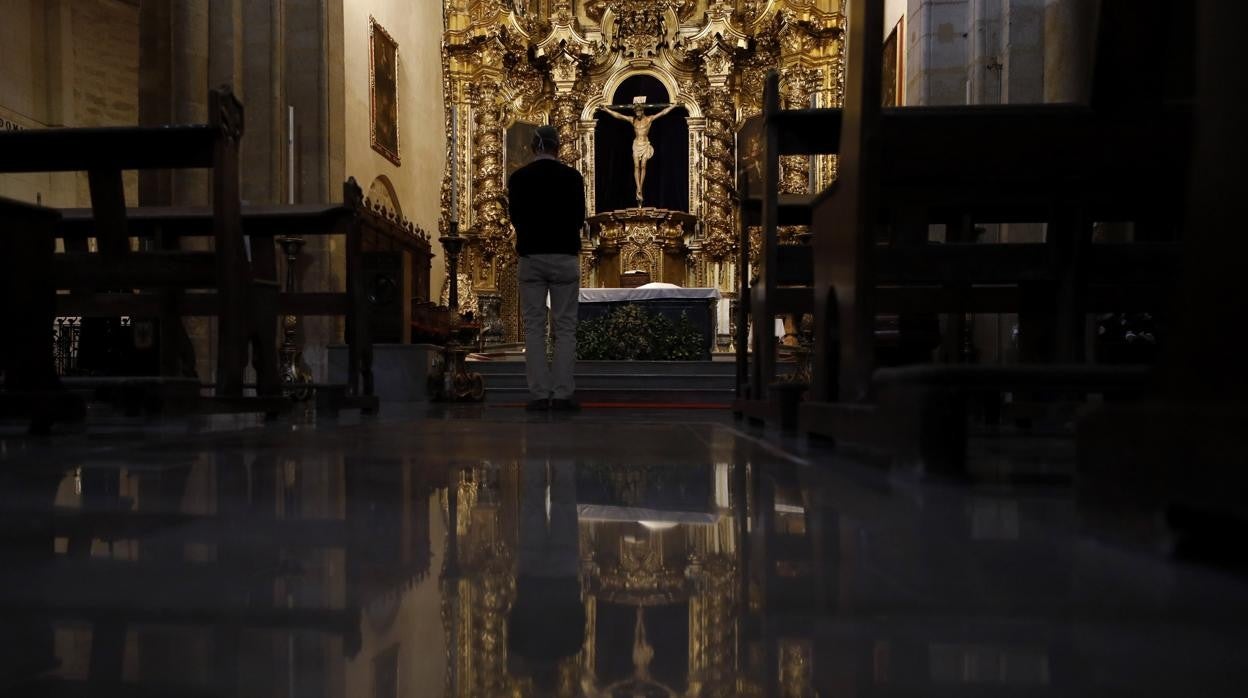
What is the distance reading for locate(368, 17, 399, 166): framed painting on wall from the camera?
11.1m

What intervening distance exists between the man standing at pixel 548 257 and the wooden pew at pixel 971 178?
8.61ft

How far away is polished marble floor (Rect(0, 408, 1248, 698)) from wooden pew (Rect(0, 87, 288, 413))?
7.37 ft

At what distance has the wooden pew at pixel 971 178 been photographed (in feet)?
6.07

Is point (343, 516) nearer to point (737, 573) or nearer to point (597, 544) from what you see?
point (597, 544)

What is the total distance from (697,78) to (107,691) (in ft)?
44.1

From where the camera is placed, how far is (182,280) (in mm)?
3605

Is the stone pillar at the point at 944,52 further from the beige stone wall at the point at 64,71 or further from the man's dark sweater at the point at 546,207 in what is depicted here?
the beige stone wall at the point at 64,71

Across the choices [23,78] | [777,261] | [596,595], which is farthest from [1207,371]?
[23,78]


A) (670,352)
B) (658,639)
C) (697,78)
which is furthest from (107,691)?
(697,78)

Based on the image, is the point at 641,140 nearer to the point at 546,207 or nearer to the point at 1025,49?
the point at 1025,49

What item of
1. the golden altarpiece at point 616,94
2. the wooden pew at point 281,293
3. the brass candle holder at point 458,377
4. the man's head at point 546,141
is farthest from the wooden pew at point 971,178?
the golden altarpiece at point 616,94

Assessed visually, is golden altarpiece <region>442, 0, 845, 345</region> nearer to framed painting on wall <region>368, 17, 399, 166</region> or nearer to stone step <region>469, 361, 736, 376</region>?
framed painting on wall <region>368, 17, 399, 166</region>

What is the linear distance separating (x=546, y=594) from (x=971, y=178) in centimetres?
189

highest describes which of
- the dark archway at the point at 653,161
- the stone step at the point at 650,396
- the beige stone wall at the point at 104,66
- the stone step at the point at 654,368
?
the beige stone wall at the point at 104,66
